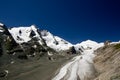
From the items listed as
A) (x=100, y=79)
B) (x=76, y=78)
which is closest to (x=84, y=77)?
(x=76, y=78)

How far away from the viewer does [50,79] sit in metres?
47.2

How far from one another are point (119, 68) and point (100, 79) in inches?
149

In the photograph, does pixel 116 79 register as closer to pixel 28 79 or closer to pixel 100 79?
pixel 100 79

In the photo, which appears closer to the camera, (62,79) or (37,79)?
(62,79)

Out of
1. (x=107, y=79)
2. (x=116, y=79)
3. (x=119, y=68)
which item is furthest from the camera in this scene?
(x=119, y=68)

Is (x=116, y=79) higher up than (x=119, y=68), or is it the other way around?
(x=119, y=68)

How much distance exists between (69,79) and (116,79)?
17.1 meters

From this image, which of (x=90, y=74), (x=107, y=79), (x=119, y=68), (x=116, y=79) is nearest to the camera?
(x=116, y=79)

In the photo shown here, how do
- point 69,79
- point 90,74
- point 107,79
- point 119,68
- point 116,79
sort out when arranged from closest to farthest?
point 116,79, point 107,79, point 119,68, point 69,79, point 90,74

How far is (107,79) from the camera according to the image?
32531 mm

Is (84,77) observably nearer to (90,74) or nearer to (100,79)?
(90,74)

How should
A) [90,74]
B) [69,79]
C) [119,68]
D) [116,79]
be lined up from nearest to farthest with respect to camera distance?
1. [116,79]
2. [119,68]
3. [69,79]
4. [90,74]

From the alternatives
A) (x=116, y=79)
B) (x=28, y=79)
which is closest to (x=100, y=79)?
(x=116, y=79)

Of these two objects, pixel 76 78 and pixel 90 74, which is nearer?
pixel 76 78
